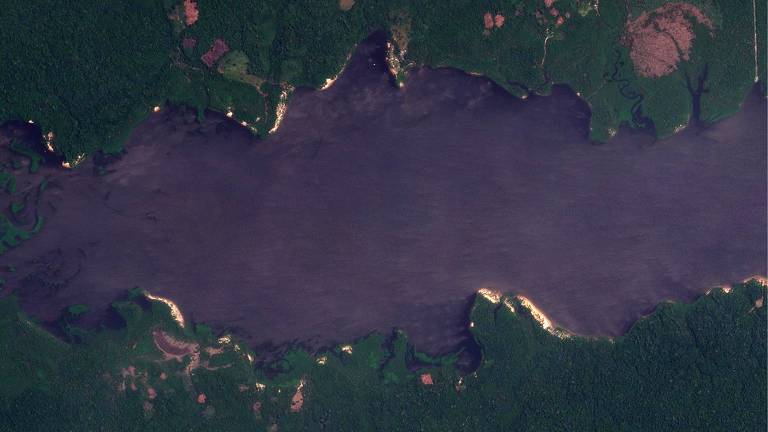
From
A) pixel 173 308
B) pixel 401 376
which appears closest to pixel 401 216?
pixel 401 376


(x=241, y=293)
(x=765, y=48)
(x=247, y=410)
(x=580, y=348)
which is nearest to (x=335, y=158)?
(x=241, y=293)

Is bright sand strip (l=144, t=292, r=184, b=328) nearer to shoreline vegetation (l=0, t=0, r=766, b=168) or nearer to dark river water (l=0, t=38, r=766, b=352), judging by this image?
dark river water (l=0, t=38, r=766, b=352)

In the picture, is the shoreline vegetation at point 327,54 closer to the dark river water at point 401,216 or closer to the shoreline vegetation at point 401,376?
the dark river water at point 401,216

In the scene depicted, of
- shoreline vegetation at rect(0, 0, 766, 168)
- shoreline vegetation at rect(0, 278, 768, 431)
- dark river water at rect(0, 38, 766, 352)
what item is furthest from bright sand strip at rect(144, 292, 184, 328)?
shoreline vegetation at rect(0, 0, 766, 168)

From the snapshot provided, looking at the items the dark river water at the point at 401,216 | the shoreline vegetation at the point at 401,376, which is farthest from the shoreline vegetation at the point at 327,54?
the shoreline vegetation at the point at 401,376

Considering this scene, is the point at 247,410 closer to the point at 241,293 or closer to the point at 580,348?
the point at 241,293

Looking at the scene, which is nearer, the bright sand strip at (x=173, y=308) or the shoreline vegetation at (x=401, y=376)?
the shoreline vegetation at (x=401, y=376)

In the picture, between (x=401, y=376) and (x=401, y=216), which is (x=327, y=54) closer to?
(x=401, y=216)
